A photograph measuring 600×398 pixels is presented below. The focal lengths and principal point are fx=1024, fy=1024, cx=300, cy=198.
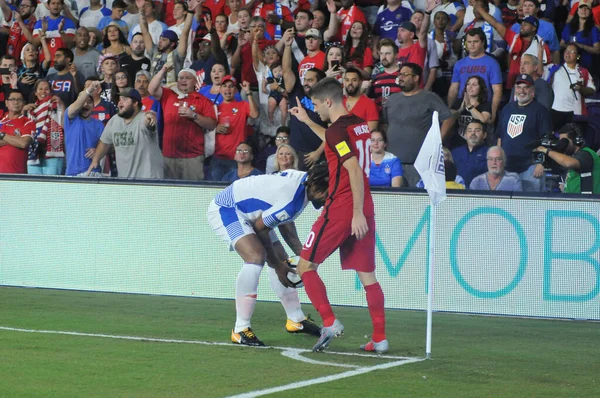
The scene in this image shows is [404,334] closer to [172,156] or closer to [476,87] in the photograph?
[476,87]

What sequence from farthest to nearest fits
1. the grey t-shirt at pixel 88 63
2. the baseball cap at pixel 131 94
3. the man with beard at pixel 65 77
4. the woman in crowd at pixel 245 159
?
the grey t-shirt at pixel 88 63 < the man with beard at pixel 65 77 < the baseball cap at pixel 131 94 < the woman in crowd at pixel 245 159

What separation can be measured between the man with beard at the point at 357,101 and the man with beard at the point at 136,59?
4233 mm

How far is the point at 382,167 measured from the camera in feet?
41.5

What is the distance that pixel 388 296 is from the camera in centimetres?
1174

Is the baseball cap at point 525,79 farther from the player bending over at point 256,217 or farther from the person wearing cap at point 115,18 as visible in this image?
the person wearing cap at point 115,18

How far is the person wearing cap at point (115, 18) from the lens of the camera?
60.6 ft

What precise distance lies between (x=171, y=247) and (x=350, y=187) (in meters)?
4.78

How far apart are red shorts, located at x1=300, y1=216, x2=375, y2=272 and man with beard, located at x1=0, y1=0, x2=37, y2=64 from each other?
1212 centimetres

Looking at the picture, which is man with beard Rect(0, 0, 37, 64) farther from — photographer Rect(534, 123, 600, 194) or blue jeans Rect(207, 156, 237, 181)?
photographer Rect(534, 123, 600, 194)

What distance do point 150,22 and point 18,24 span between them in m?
3.06

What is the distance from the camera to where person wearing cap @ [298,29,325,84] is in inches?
598

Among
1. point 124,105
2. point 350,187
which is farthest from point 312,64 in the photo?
point 350,187

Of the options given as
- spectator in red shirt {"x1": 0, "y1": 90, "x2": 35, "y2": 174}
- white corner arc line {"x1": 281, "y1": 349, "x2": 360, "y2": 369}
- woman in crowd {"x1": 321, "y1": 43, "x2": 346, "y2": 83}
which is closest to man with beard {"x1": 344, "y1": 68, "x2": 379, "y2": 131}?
woman in crowd {"x1": 321, "y1": 43, "x2": 346, "y2": 83}

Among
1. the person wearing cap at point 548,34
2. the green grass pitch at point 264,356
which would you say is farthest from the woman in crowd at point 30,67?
the person wearing cap at point 548,34
